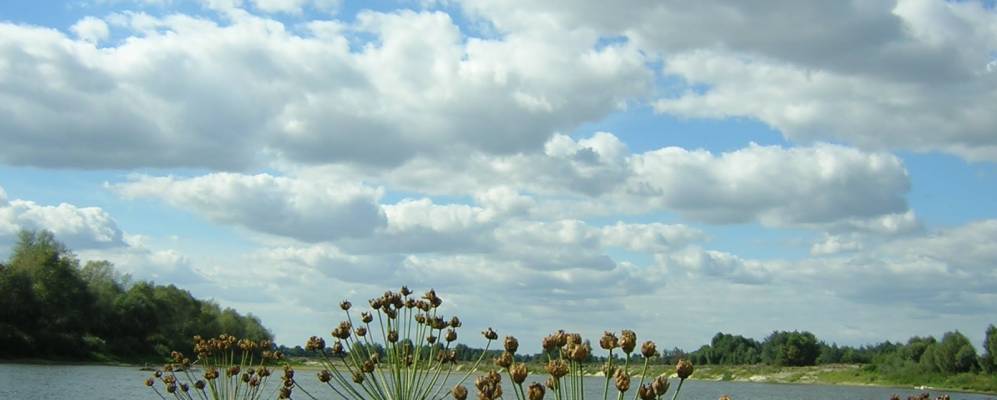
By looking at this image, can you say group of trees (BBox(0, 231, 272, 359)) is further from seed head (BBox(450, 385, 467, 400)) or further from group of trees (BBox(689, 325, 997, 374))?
seed head (BBox(450, 385, 467, 400))

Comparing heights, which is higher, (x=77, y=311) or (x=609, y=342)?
(x=77, y=311)

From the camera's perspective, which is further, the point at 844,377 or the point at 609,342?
the point at 844,377

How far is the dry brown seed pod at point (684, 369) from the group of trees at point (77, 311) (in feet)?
285

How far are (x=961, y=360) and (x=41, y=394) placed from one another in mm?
122877

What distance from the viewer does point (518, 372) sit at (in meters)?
5.35

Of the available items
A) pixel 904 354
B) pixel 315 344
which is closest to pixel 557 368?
pixel 315 344

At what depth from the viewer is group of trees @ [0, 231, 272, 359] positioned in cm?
Answer: 9188

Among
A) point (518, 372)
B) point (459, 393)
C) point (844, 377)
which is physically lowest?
point (459, 393)

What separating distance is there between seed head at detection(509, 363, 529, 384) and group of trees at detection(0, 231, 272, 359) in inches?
3416

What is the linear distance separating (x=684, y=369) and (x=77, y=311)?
10688 cm

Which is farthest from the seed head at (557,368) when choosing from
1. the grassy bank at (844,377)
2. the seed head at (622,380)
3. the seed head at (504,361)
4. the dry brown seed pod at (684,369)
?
the grassy bank at (844,377)

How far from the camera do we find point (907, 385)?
135m

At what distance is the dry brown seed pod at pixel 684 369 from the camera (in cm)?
539

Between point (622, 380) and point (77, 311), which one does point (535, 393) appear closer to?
point (622, 380)
